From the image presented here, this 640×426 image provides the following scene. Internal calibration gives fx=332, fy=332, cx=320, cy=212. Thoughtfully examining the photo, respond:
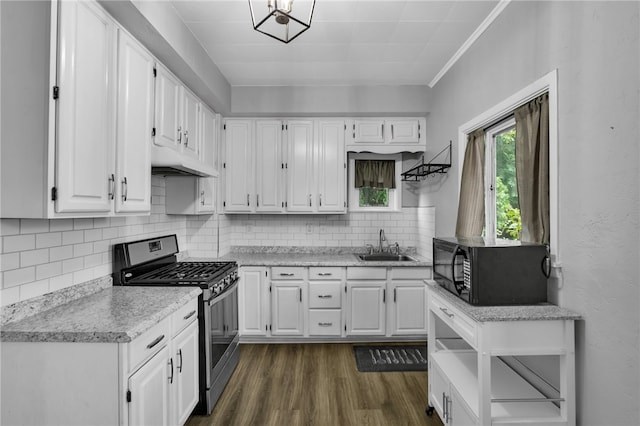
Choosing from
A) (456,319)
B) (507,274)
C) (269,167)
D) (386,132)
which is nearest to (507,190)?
(507,274)

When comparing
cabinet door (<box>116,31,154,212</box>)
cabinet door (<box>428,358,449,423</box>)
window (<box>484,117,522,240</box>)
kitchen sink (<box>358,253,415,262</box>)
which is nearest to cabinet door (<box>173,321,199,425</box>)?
cabinet door (<box>116,31,154,212</box>)

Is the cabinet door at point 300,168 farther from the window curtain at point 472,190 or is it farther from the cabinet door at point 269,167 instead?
the window curtain at point 472,190

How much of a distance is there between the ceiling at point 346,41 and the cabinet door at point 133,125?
1.67 feet

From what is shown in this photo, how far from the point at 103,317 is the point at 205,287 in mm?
741

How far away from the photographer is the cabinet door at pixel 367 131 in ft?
12.8

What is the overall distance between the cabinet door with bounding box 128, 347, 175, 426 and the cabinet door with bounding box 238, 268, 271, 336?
1703mm

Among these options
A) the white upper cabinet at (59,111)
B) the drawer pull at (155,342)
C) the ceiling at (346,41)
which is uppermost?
the ceiling at (346,41)

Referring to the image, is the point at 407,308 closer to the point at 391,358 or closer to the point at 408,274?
the point at 408,274

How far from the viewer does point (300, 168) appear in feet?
12.6

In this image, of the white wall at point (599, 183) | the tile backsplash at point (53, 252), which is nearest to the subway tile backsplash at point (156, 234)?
the tile backsplash at point (53, 252)

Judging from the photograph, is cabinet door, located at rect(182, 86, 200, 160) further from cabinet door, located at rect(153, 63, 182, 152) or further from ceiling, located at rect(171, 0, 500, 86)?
ceiling, located at rect(171, 0, 500, 86)

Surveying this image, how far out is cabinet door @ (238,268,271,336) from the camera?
3.54m

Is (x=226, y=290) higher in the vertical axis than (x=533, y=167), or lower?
lower

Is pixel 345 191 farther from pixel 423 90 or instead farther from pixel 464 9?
pixel 464 9
